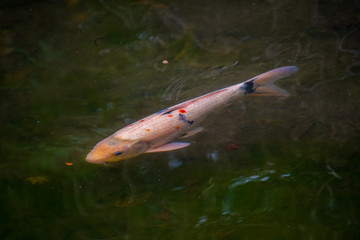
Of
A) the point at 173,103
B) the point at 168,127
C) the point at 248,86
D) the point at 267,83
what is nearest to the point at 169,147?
the point at 168,127

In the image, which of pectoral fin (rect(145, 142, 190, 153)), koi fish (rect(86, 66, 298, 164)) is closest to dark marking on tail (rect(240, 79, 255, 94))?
koi fish (rect(86, 66, 298, 164))

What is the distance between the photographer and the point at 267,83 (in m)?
3.34

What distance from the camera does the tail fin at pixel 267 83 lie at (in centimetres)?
330

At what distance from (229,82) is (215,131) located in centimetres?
74

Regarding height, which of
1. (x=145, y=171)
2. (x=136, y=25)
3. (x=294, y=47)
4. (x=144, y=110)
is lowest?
(x=145, y=171)

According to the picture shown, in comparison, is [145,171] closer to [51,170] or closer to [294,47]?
[51,170]

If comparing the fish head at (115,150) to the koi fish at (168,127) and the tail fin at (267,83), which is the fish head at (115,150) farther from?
the tail fin at (267,83)

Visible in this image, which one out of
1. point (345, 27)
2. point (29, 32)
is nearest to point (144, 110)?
point (29, 32)

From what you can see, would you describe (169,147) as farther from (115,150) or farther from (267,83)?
(267,83)

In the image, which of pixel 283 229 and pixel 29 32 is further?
pixel 29 32

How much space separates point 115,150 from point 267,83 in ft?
5.38

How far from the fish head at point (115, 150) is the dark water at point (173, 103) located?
21cm

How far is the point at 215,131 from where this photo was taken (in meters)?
3.42

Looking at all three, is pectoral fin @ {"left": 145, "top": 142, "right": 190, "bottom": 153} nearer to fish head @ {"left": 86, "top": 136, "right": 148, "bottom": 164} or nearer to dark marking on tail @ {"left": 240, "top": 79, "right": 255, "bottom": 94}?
fish head @ {"left": 86, "top": 136, "right": 148, "bottom": 164}
